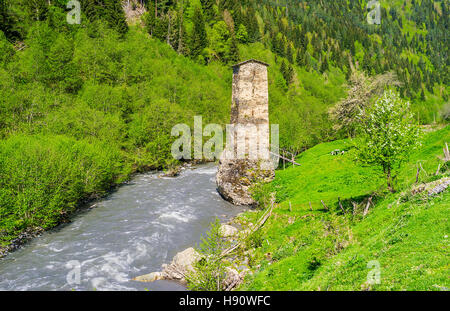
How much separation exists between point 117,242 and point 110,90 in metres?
35.7

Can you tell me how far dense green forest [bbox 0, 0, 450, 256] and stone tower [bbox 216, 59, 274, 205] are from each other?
15.0m

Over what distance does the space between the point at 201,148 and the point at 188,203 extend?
1069 inches

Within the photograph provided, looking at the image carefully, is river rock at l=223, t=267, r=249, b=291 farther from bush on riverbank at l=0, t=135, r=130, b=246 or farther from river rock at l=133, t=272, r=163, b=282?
bush on riverbank at l=0, t=135, r=130, b=246

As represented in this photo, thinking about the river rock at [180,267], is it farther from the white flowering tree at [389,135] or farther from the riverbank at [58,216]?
the white flowering tree at [389,135]

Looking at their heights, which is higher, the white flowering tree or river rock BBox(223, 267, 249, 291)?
the white flowering tree

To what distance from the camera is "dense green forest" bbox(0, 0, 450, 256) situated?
22.9 m

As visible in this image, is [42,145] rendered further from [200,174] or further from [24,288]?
[200,174]

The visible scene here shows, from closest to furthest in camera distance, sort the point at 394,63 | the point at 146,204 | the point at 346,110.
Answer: the point at 146,204 < the point at 346,110 < the point at 394,63

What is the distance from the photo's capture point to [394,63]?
644ft

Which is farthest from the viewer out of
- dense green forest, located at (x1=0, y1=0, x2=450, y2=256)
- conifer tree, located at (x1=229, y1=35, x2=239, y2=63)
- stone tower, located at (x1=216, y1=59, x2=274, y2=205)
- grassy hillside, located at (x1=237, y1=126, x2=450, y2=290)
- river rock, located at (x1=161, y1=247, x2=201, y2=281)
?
conifer tree, located at (x1=229, y1=35, x2=239, y2=63)

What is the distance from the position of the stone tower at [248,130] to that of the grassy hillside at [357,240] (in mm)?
6103

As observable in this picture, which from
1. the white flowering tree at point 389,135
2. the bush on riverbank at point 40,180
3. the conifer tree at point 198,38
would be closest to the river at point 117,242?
the bush on riverbank at point 40,180

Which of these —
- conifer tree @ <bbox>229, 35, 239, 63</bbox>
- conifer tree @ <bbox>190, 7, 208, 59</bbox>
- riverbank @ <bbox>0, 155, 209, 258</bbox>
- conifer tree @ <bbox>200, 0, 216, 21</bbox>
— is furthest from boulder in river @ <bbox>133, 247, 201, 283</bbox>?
conifer tree @ <bbox>200, 0, 216, 21</bbox>
